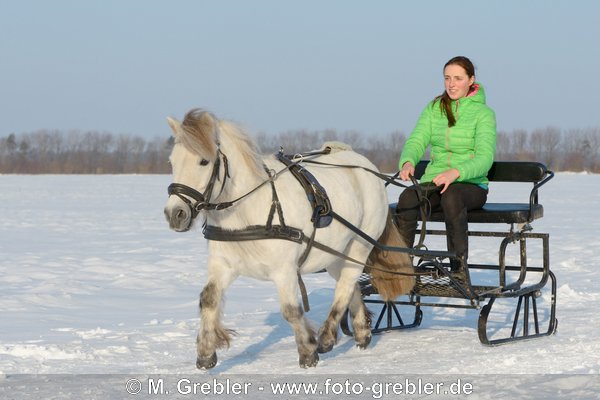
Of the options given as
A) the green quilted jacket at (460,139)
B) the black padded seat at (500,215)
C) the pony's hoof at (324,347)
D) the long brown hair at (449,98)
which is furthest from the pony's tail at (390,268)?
the long brown hair at (449,98)

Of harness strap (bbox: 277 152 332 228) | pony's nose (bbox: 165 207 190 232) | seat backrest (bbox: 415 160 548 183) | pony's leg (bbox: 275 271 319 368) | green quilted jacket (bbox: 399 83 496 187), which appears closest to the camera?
pony's nose (bbox: 165 207 190 232)

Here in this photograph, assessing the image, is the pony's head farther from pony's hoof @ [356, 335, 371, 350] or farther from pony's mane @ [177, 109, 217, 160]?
pony's hoof @ [356, 335, 371, 350]

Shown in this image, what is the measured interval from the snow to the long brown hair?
5.41 ft

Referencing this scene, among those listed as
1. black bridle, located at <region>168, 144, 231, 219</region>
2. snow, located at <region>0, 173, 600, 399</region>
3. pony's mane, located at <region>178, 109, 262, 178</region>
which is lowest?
snow, located at <region>0, 173, 600, 399</region>

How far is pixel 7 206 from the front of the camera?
2319cm

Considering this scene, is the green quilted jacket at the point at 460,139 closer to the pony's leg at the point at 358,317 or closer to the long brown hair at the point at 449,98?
the long brown hair at the point at 449,98

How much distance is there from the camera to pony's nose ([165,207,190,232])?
4430mm

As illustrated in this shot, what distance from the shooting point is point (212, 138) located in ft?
15.2

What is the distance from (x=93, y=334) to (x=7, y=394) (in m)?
2.03

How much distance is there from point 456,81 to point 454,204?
89 centimetres

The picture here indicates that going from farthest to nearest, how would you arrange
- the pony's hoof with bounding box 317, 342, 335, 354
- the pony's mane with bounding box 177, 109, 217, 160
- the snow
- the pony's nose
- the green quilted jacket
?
1. the green quilted jacket
2. the pony's hoof with bounding box 317, 342, 335, 354
3. the snow
4. the pony's mane with bounding box 177, 109, 217, 160
5. the pony's nose

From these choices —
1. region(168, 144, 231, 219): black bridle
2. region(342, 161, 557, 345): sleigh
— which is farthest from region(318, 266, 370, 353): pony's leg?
region(168, 144, 231, 219): black bridle

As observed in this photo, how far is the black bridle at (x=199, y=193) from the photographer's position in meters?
4.51

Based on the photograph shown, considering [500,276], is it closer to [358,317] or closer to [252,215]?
[358,317]
